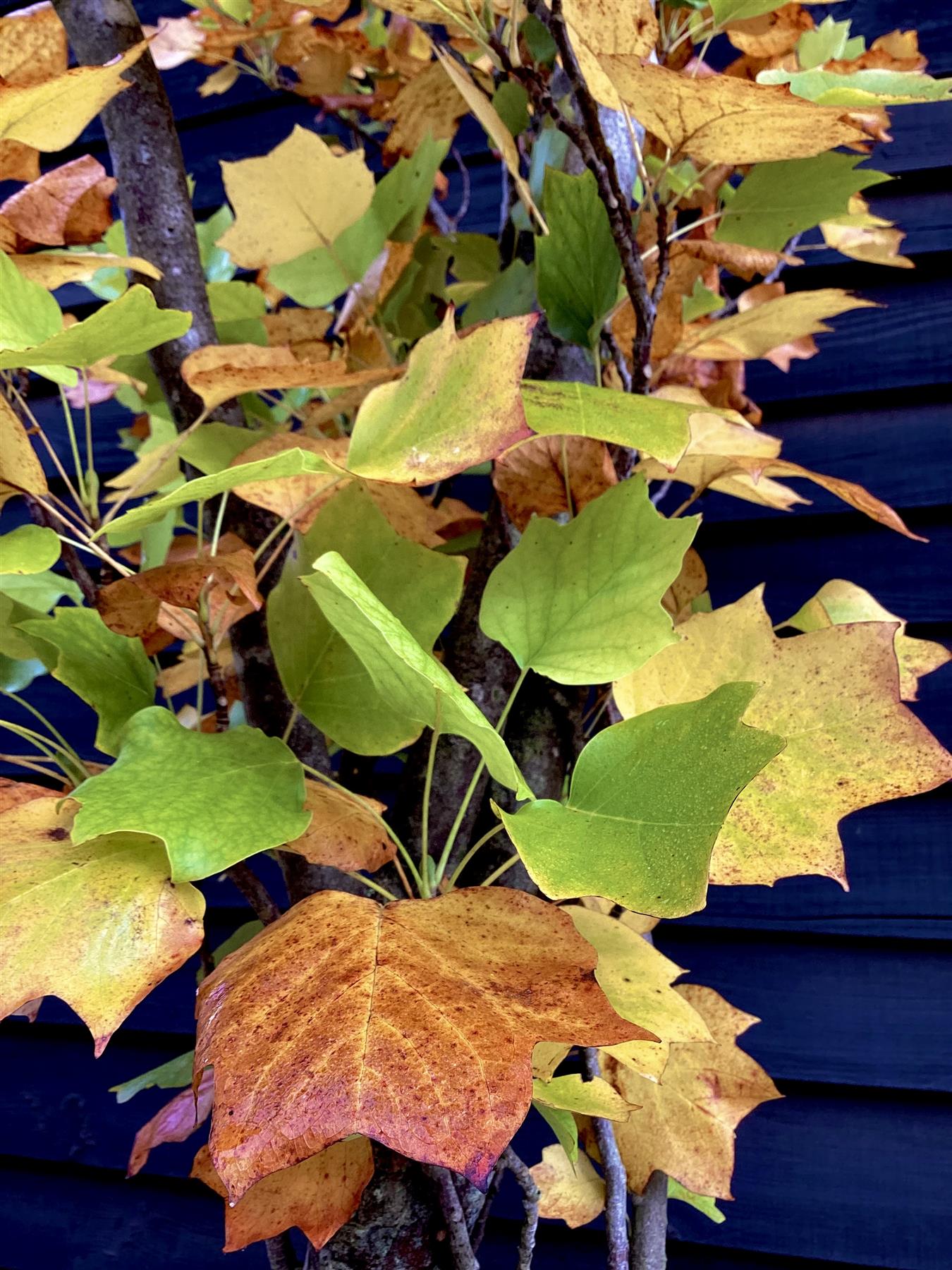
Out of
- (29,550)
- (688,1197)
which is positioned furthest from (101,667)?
(688,1197)

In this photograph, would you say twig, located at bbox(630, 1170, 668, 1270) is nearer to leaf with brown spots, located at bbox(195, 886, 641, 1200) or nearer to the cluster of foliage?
the cluster of foliage

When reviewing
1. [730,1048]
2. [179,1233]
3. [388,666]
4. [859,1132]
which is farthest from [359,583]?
[179,1233]

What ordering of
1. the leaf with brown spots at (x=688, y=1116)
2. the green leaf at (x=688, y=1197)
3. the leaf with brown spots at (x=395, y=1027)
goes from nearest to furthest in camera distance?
the leaf with brown spots at (x=395, y=1027) → the leaf with brown spots at (x=688, y=1116) → the green leaf at (x=688, y=1197)

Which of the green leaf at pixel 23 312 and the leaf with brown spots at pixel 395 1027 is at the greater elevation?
the green leaf at pixel 23 312

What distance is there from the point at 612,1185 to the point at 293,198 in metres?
0.56

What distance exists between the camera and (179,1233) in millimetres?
1076

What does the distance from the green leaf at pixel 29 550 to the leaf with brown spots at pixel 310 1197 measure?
25cm

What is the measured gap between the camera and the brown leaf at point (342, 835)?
359 millimetres

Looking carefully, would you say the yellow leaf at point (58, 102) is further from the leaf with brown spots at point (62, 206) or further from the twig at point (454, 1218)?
the twig at point (454, 1218)

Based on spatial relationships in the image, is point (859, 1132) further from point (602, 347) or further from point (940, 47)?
point (940, 47)

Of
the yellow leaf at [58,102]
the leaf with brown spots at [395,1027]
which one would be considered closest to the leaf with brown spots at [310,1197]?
the leaf with brown spots at [395,1027]

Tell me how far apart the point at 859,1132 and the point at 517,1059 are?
2.52 ft

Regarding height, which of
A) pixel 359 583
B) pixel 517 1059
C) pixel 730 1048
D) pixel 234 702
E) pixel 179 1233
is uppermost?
pixel 359 583

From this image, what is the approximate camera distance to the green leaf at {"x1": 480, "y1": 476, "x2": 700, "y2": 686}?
0.36 metres
